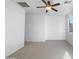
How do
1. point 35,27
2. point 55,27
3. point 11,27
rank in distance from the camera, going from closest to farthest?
1. point 11,27
2. point 35,27
3. point 55,27

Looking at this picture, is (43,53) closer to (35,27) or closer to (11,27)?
(11,27)

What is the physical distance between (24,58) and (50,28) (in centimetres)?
748

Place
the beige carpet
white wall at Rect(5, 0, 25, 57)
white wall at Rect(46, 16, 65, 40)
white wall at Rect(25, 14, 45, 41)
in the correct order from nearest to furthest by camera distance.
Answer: the beige carpet
white wall at Rect(5, 0, 25, 57)
white wall at Rect(25, 14, 45, 41)
white wall at Rect(46, 16, 65, 40)

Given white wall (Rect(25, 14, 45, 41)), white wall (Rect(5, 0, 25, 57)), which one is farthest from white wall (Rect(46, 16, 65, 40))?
white wall (Rect(5, 0, 25, 57))

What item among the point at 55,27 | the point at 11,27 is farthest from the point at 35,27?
the point at 11,27

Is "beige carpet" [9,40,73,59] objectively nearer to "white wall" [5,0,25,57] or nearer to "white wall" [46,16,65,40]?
"white wall" [5,0,25,57]

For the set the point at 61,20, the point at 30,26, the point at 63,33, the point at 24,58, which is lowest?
the point at 24,58

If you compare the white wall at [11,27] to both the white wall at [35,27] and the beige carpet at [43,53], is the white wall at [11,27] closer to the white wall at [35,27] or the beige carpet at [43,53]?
the beige carpet at [43,53]

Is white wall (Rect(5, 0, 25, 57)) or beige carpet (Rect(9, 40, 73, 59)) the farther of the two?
white wall (Rect(5, 0, 25, 57))
